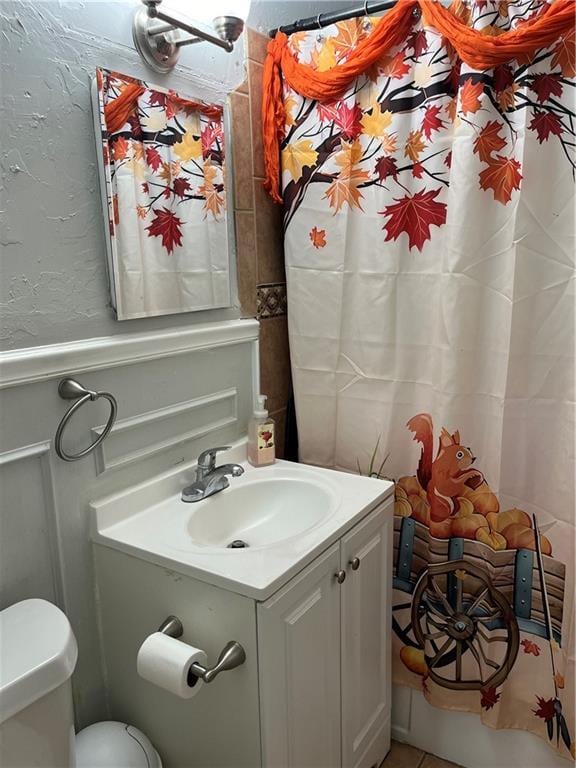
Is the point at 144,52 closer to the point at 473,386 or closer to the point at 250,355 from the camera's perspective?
the point at 250,355

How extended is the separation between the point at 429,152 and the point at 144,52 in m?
0.71

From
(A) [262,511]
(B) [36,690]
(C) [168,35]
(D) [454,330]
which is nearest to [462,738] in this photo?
(A) [262,511]

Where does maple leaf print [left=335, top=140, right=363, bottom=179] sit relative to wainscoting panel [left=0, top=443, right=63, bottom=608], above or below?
above

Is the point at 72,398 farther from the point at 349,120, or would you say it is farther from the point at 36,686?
the point at 349,120

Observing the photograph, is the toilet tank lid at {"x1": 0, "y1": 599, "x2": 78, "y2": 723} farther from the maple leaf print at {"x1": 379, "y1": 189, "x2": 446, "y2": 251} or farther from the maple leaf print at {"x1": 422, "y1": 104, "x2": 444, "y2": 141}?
the maple leaf print at {"x1": 422, "y1": 104, "x2": 444, "y2": 141}

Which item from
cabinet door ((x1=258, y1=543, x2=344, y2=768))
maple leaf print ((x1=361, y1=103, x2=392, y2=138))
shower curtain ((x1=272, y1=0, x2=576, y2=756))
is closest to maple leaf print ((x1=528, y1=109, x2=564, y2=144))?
shower curtain ((x1=272, y1=0, x2=576, y2=756))

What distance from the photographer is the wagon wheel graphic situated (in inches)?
61.6

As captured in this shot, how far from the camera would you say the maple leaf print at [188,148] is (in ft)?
4.66

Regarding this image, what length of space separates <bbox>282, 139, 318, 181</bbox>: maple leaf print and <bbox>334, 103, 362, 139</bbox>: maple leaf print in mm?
98

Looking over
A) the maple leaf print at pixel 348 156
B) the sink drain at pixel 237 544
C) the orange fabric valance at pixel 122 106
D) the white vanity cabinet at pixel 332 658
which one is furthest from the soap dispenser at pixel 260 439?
the orange fabric valance at pixel 122 106

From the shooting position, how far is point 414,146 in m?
1.50

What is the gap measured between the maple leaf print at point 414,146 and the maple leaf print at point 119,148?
2.27 feet

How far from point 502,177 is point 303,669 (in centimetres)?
118

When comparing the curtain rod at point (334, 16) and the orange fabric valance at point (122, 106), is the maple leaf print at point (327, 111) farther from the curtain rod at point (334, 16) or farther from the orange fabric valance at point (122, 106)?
the orange fabric valance at point (122, 106)
